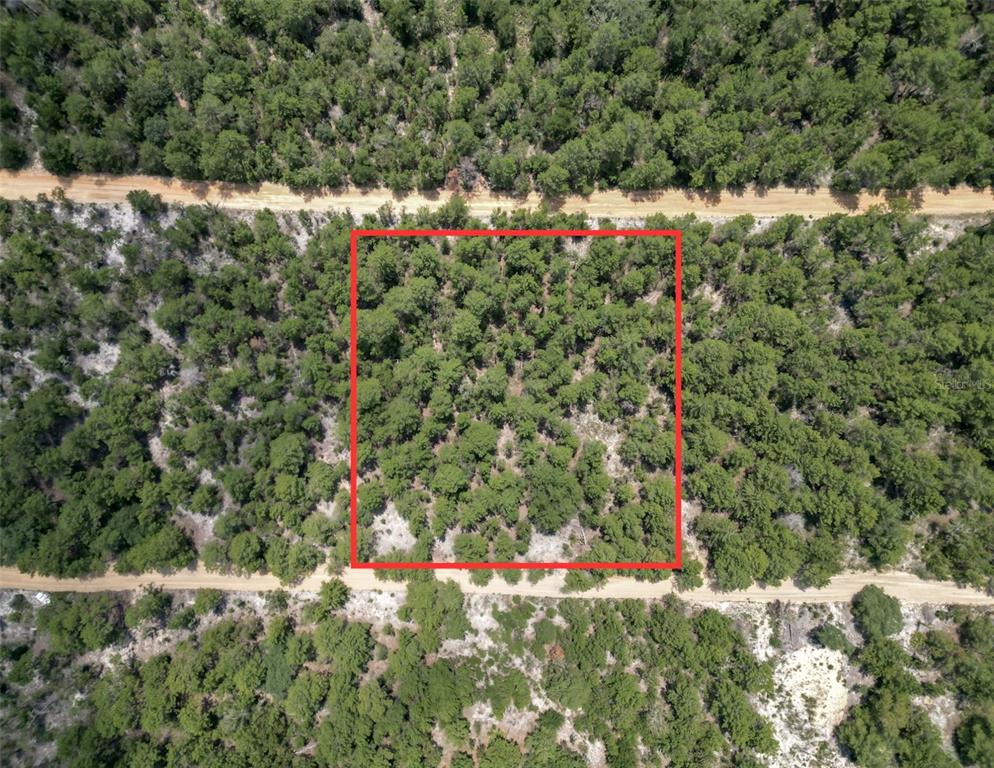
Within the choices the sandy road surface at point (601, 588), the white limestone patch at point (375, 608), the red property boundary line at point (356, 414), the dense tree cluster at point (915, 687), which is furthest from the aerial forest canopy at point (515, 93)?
the dense tree cluster at point (915, 687)

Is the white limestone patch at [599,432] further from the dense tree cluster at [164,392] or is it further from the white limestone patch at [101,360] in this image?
the white limestone patch at [101,360]

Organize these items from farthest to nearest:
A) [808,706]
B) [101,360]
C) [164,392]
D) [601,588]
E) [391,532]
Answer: [101,360]
[164,392]
[391,532]
[601,588]
[808,706]

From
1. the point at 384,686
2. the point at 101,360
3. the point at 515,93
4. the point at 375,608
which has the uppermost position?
the point at 515,93

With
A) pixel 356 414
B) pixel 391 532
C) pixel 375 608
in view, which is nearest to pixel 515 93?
pixel 356 414

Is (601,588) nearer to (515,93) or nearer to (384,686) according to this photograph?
(384,686)

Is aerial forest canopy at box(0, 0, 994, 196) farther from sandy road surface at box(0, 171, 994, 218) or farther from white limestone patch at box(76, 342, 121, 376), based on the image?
white limestone patch at box(76, 342, 121, 376)

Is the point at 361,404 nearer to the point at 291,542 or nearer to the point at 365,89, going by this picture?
the point at 291,542

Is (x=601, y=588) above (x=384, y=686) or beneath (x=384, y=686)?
above
